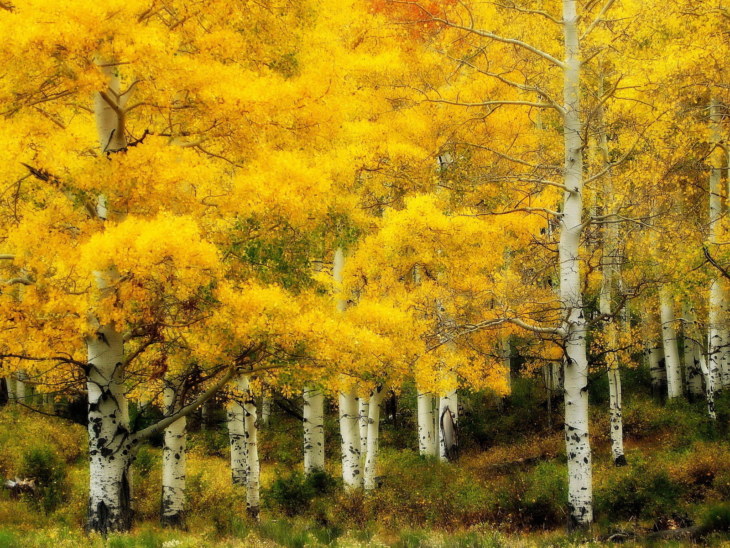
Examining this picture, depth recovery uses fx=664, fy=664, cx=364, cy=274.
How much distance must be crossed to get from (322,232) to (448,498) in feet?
21.5

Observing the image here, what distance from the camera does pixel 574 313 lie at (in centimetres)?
886

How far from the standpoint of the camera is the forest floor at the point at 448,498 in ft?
27.4

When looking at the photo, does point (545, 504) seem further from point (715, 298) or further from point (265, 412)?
point (265, 412)

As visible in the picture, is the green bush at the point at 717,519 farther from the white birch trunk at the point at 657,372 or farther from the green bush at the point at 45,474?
the white birch trunk at the point at 657,372

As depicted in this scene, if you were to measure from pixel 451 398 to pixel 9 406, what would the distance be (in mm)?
17458

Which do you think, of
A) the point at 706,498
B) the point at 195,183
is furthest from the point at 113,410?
the point at 706,498

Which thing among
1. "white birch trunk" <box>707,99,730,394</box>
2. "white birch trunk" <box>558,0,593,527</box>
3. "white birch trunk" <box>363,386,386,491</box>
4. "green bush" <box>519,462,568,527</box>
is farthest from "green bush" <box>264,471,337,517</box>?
"white birch trunk" <box>707,99,730,394</box>

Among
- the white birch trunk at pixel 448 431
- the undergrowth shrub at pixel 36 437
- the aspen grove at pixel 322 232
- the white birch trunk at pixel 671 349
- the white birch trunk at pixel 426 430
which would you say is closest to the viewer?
the aspen grove at pixel 322 232

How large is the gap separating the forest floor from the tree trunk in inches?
12.6

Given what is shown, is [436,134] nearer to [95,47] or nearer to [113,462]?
[95,47]

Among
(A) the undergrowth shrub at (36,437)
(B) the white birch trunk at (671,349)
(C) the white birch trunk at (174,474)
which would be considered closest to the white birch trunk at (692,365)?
(B) the white birch trunk at (671,349)

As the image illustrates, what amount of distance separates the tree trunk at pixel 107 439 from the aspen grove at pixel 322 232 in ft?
0.10

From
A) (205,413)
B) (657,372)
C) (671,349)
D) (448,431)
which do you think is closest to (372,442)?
(448,431)

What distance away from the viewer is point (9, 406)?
80.7 ft
